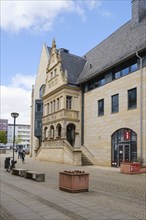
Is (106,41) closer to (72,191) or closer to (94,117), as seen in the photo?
(94,117)

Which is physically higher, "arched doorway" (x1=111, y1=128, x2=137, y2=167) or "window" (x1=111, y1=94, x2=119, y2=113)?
"window" (x1=111, y1=94, x2=119, y2=113)

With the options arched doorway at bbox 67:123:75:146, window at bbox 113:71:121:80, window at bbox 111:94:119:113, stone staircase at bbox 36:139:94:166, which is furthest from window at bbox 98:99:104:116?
arched doorway at bbox 67:123:75:146

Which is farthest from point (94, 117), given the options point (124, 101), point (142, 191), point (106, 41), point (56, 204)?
point (56, 204)

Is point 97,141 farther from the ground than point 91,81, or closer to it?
closer to it

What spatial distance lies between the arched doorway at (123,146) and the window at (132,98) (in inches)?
85.4

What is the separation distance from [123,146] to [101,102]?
20.9 feet

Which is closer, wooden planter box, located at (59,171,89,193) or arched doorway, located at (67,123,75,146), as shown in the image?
wooden planter box, located at (59,171,89,193)

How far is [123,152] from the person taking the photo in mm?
27609

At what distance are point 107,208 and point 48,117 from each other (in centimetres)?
3147

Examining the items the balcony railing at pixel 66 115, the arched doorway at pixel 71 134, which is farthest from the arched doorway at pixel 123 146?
the arched doorway at pixel 71 134

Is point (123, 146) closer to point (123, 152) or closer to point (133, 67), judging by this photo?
point (123, 152)

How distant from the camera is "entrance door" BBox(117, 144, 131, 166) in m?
26.9

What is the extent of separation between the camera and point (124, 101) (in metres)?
27.8

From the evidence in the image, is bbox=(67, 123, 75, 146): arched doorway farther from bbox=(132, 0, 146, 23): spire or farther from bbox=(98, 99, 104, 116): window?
bbox=(132, 0, 146, 23): spire
